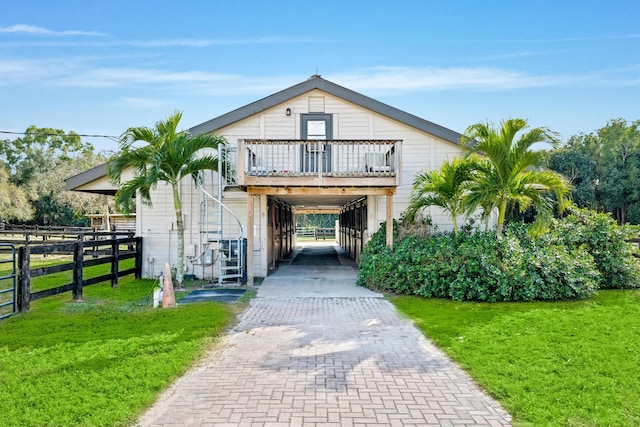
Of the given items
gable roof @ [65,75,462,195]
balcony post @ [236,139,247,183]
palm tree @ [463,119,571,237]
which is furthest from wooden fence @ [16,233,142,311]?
palm tree @ [463,119,571,237]

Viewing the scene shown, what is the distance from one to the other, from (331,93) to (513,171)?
17.1 ft

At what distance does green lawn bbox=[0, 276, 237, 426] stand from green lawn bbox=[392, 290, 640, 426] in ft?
10.1

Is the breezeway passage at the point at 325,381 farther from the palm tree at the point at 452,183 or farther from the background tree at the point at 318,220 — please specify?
the background tree at the point at 318,220

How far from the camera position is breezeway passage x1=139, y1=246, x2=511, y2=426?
10.7ft

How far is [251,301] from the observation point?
8094 mm

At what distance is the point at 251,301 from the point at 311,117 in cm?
569

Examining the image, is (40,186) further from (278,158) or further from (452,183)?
(452,183)

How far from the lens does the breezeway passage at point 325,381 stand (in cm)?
325

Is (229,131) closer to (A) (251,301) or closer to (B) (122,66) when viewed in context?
(A) (251,301)

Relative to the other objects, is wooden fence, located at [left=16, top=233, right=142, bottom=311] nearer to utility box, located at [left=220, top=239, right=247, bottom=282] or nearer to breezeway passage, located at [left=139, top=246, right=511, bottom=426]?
utility box, located at [left=220, top=239, right=247, bottom=282]

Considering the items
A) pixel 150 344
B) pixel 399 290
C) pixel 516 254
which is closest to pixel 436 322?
pixel 399 290

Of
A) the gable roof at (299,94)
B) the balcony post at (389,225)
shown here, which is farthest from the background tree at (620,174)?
the balcony post at (389,225)

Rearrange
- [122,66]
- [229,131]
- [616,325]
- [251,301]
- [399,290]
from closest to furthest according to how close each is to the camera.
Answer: [616,325] → [251,301] → [399,290] → [229,131] → [122,66]

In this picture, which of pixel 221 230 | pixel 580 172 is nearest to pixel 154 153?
pixel 221 230
